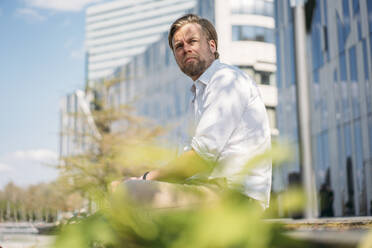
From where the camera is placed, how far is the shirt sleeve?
129cm

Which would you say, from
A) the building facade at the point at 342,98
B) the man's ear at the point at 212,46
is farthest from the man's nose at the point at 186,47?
the building facade at the point at 342,98

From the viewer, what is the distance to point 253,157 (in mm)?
504

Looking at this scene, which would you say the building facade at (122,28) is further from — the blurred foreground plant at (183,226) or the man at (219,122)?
the blurred foreground plant at (183,226)

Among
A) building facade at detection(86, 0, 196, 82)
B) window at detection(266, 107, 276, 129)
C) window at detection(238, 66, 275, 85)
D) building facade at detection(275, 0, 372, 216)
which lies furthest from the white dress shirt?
building facade at detection(86, 0, 196, 82)

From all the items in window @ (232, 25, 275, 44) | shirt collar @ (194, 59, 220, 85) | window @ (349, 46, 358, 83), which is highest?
window @ (232, 25, 275, 44)

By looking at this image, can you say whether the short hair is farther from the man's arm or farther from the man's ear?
the man's arm

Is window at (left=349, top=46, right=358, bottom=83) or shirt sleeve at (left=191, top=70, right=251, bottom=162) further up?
window at (left=349, top=46, right=358, bottom=83)

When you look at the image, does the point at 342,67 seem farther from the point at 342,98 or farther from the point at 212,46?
the point at 212,46

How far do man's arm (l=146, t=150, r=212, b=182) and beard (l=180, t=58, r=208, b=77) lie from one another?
45cm

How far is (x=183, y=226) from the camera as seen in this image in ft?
1.44

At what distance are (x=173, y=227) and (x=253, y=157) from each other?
0.38ft

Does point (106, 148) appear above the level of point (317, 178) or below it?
above

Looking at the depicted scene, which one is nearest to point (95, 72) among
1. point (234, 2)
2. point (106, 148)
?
point (234, 2)

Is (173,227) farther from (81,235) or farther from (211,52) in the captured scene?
(211,52)
